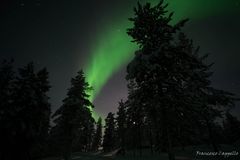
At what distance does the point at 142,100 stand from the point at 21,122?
16.5 meters

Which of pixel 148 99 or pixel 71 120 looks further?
pixel 71 120

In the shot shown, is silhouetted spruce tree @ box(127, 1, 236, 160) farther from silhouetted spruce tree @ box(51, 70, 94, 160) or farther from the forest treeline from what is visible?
silhouetted spruce tree @ box(51, 70, 94, 160)

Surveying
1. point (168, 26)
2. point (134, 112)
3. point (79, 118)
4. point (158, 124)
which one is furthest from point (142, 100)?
point (79, 118)

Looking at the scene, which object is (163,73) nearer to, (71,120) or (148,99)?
(148,99)

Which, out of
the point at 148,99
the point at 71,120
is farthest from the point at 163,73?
the point at 71,120

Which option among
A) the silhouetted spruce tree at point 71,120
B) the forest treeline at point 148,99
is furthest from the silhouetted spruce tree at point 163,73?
the silhouetted spruce tree at point 71,120

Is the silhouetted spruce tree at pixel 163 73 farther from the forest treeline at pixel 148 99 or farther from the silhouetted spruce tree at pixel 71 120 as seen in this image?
the silhouetted spruce tree at pixel 71 120

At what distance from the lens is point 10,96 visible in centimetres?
2089

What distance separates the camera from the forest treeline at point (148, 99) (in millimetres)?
10477

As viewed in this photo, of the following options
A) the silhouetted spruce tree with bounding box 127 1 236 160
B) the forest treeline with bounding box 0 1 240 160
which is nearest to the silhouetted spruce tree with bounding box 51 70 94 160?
the forest treeline with bounding box 0 1 240 160

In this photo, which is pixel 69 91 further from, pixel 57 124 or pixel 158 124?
pixel 158 124

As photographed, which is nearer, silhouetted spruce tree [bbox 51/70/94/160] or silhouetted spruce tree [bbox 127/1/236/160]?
silhouetted spruce tree [bbox 127/1/236/160]

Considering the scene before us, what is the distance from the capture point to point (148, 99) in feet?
36.4

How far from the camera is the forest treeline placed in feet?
34.4
